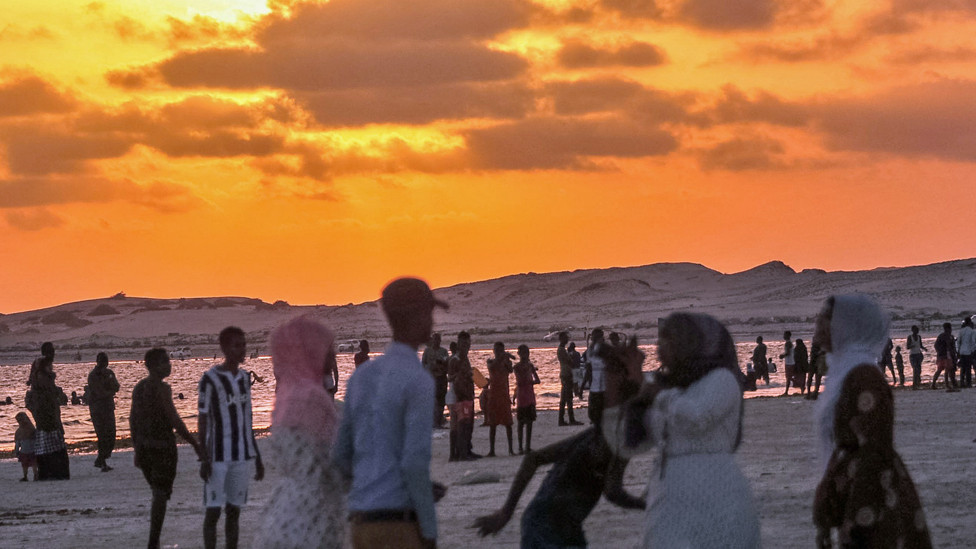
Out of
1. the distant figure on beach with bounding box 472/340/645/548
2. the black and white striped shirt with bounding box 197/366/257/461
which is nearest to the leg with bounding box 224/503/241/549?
the black and white striped shirt with bounding box 197/366/257/461

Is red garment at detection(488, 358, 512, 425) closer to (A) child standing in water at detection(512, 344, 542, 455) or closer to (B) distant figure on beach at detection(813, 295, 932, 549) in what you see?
(A) child standing in water at detection(512, 344, 542, 455)

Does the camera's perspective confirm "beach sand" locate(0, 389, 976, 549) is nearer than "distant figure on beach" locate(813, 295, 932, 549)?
No

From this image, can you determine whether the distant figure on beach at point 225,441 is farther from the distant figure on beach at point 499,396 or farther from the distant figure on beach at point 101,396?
the distant figure on beach at point 101,396

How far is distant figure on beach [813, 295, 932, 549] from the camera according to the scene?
19.2 ft

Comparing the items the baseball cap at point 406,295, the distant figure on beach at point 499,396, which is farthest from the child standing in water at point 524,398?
the baseball cap at point 406,295

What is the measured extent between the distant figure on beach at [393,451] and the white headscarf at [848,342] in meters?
1.90

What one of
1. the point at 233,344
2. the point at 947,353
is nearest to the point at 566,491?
the point at 233,344

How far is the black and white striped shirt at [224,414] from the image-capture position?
9.09 m

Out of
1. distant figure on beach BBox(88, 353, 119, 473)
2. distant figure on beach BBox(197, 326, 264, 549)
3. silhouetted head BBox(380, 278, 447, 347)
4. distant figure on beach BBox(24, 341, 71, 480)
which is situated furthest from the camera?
distant figure on beach BBox(88, 353, 119, 473)

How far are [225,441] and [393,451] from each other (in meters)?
4.20

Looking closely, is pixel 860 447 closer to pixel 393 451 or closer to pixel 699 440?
pixel 699 440

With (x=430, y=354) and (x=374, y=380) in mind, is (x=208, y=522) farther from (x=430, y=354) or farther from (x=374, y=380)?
(x=430, y=354)

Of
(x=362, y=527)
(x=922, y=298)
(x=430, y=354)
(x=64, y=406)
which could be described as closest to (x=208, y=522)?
(x=362, y=527)

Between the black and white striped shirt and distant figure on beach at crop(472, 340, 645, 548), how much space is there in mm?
3431
